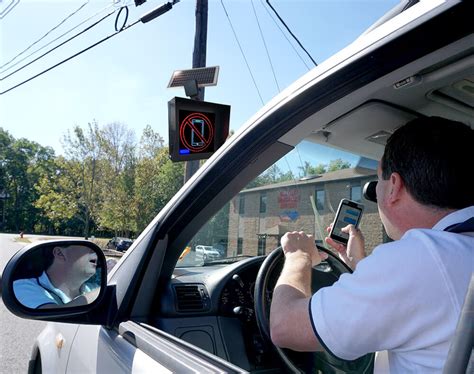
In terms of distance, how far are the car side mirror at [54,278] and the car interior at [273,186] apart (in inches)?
8.5

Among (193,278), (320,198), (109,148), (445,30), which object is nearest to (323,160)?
(320,198)

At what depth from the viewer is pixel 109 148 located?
3388 centimetres

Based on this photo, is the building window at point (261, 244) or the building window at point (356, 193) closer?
the building window at point (261, 244)

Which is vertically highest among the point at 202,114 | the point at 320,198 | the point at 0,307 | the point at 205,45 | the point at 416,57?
the point at 205,45

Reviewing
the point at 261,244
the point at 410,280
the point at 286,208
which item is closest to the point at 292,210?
the point at 286,208

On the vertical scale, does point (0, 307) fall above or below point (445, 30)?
below

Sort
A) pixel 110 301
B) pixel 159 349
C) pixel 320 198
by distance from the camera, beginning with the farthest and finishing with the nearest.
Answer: pixel 320 198 → pixel 110 301 → pixel 159 349

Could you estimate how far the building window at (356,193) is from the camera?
2215mm

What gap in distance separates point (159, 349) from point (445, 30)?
121 centimetres

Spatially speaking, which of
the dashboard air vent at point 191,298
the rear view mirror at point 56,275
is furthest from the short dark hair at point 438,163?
the rear view mirror at point 56,275

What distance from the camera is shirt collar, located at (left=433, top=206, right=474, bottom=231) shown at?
3.82 ft

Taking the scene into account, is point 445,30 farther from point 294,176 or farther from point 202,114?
point 202,114

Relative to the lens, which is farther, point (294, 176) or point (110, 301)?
point (294, 176)

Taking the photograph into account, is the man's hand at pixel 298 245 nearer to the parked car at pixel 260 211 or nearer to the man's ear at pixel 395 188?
the parked car at pixel 260 211
